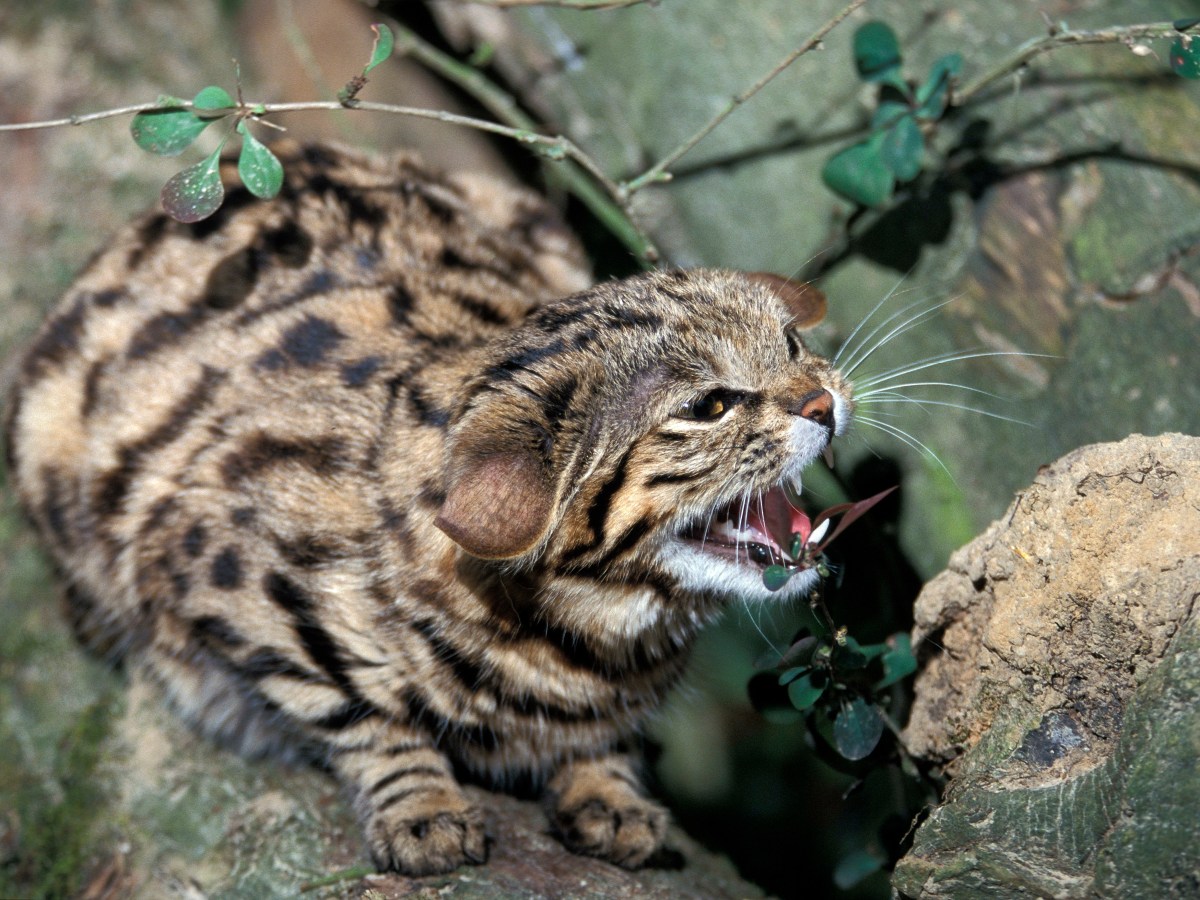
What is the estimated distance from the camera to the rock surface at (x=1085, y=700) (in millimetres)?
2062

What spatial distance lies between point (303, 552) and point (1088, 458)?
1990 mm

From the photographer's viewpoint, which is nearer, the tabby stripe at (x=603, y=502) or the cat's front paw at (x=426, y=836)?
the tabby stripe at (x=603, y=502)

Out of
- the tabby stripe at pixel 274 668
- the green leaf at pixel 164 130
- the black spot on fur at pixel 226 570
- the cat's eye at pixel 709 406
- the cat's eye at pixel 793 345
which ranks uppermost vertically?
the green leaf at pixel 164 130

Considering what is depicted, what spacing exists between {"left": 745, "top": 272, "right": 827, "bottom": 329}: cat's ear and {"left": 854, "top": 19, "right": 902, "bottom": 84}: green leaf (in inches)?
38.6

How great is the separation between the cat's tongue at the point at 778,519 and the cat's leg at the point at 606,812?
916 mm

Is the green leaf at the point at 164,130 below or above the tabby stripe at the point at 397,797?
above

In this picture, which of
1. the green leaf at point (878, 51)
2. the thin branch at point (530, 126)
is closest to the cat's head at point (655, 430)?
→ the green leaf at point (878, 51)

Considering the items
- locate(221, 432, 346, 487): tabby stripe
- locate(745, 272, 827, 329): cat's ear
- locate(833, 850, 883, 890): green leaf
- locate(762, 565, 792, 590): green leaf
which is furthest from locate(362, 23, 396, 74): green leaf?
locate(833, 850, 883, 890): green leaf

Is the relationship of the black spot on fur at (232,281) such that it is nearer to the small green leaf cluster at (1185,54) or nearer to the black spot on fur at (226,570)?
the black spot on fur at (226,570)

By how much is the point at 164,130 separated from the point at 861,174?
2109 millimetres

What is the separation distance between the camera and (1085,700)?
7.66ft

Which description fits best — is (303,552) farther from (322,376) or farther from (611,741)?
(611,741)

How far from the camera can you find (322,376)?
3.42 metres

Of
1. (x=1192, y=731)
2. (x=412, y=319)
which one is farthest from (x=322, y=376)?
(x=1192, y=731)
